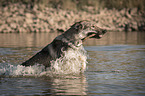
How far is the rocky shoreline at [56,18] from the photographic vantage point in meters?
58.5

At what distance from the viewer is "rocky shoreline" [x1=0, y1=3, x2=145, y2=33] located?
58.5 meters

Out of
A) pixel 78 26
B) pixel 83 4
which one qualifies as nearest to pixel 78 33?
pixel 78 26

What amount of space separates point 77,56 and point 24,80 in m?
1.99

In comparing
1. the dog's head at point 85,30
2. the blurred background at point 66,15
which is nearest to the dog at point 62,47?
the dog's head at point 85,30

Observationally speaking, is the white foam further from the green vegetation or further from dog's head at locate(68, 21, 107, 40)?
the green vegetation

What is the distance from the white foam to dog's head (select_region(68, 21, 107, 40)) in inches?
17.5

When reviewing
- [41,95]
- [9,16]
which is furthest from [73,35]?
[9,16]

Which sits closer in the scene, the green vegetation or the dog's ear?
the dog's ear

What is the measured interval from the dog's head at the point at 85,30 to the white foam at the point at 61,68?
44cm

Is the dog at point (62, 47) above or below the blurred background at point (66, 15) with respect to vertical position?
below

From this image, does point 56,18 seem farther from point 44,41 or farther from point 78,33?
point 78,33

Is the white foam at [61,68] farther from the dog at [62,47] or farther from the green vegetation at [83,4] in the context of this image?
the green vegetation at [83,4]

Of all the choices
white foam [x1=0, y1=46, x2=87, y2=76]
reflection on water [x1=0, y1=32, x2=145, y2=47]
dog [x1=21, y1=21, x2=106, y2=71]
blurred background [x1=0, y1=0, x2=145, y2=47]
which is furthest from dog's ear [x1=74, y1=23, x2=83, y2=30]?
blurred background [x1=0, y1=0, x2=145, y2=47]

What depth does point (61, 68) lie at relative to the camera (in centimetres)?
1250
